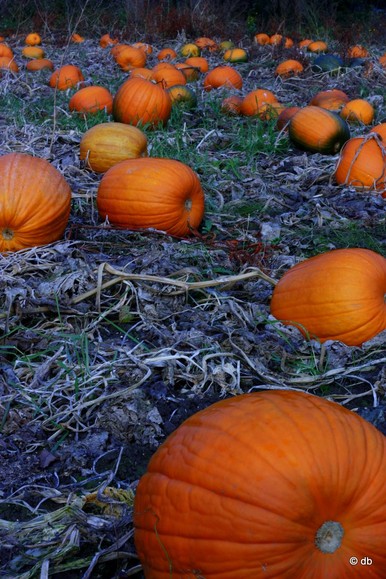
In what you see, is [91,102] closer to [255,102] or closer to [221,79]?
[255,102]

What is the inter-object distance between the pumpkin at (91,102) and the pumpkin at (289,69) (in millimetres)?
3584

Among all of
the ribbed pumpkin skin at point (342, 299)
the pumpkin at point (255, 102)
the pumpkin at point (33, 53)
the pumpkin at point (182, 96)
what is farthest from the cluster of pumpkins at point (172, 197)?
the pumpkin at point (33, 53)

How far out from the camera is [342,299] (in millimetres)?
3145

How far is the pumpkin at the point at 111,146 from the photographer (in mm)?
5219

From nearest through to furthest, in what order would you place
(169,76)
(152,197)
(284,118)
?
1. (152,197)
2. (284,118)
3. (169,76)

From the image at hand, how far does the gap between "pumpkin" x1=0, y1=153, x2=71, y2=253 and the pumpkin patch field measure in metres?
0.01

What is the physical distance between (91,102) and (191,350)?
4868mm

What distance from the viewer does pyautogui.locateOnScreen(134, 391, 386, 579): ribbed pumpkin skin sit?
1657 mm

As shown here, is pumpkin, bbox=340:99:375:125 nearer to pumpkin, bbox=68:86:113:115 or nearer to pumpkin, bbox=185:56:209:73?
A: pumpkin, bbox=68:86:113:115

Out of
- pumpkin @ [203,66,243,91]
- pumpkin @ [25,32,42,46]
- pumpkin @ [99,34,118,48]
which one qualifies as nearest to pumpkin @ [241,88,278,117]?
pumpkin @ [203,66,243,91]

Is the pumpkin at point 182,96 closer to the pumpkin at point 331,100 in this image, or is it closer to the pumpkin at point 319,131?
the pumpkin at point 331,100

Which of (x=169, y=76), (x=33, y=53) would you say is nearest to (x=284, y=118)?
(x=169, y=76)

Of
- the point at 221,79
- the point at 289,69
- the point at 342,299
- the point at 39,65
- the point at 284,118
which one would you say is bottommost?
the point at 39,65

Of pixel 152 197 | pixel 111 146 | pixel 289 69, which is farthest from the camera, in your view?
pixel 289 69
